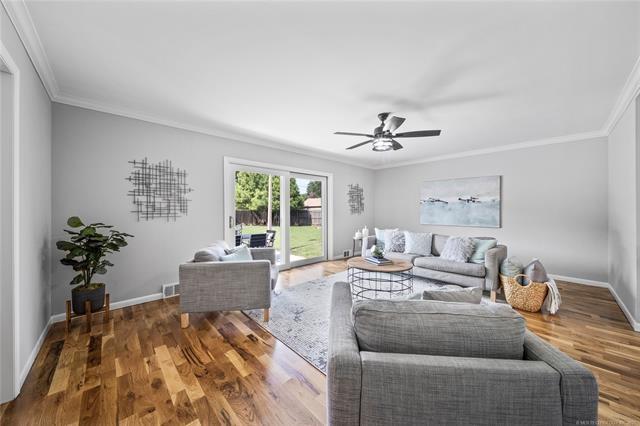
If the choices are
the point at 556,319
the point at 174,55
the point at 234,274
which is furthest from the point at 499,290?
the point at 174,55

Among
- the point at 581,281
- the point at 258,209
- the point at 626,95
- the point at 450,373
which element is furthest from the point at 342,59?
the point at 581,281

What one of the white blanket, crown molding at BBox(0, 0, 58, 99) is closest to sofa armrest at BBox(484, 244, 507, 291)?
the white blanket

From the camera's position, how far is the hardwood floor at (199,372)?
144 cm

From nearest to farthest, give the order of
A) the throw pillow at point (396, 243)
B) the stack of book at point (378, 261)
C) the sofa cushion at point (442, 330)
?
the sofa cushion at point (442, 330) → the stack of book at point (378, 261) → the throw pillow at point (396, 243)

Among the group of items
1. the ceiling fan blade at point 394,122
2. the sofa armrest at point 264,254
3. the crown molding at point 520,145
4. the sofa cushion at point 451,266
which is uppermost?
the crown molding at point 520,145

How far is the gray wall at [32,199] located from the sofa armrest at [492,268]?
4.57 meters

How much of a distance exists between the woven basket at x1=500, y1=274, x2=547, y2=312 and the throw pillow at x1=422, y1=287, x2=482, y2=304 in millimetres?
2202

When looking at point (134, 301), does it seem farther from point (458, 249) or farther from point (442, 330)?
point (458, 249)

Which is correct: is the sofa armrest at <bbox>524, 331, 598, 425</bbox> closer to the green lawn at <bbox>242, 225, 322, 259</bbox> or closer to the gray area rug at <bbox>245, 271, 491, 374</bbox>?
the gray area rug at <bbox>245, 271, 491, 374</bbox>

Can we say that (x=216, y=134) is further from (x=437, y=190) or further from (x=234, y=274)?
(x=437, y=190)

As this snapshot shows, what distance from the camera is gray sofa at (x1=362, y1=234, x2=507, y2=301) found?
3.24 m

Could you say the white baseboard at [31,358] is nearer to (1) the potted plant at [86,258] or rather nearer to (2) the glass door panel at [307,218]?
(1) the potted plant at [86,258]

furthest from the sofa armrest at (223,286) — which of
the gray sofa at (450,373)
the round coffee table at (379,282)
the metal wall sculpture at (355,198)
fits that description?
the metal wall sculpture at (355,198)

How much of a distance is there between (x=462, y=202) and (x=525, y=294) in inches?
99.1
